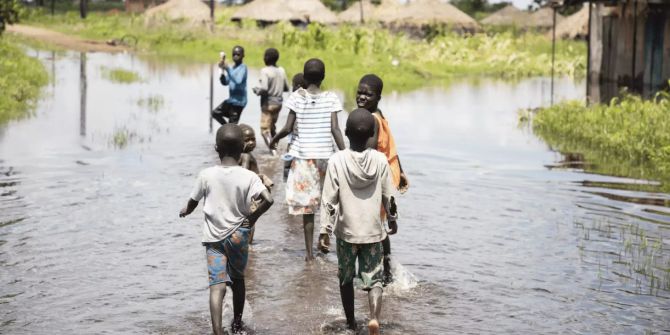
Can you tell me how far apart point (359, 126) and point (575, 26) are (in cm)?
5109

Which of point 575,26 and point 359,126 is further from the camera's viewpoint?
point 575,26

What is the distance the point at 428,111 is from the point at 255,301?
656 inches

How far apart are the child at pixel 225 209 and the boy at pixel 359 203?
51 centimetres

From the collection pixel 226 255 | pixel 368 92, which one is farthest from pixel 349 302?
pixel 368 92

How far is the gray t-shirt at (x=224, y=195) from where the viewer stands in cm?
588

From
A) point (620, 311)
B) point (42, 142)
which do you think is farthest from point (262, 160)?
point (620, 311)

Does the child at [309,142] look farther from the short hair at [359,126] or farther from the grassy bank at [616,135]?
the grassy bank at [616,135]

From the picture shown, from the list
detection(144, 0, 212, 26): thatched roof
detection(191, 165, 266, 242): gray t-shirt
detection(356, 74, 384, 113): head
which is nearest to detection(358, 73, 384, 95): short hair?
detection(356, 74, 384, 113): head

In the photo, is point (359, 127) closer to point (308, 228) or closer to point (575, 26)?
point (308, 228)

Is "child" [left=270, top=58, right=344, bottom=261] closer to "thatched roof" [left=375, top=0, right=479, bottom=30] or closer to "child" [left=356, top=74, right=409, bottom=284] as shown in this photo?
"child" [left=356, top=74, right=409, bottom=284]

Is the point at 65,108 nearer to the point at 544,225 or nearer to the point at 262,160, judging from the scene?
the point at 262,160

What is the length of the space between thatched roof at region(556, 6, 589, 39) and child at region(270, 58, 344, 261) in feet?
153

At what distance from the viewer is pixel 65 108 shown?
67.5 feet

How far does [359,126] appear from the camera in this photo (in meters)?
6.11
